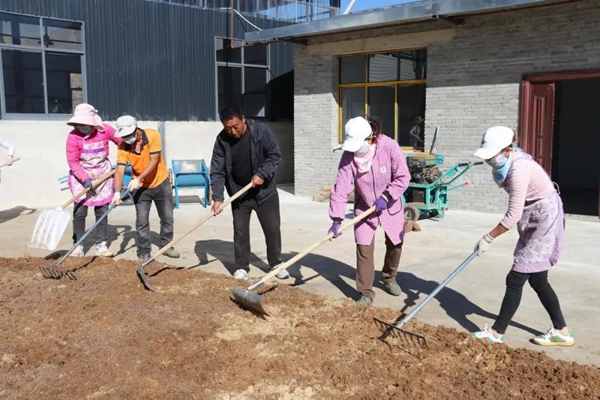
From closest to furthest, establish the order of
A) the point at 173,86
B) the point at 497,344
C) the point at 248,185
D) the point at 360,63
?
the point at 497,344 → the point at 248,185 → the point at 360,63 → the point at 173,86

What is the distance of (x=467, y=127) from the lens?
1077 cm

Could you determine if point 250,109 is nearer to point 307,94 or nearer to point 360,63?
point 307,94

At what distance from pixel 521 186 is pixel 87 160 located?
4870mm

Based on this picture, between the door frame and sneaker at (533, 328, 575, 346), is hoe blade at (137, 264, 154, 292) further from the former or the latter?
the door frame

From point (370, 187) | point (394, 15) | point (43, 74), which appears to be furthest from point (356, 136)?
point (43, 74)

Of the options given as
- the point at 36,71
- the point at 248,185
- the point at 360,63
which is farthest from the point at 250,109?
the point at 248,185

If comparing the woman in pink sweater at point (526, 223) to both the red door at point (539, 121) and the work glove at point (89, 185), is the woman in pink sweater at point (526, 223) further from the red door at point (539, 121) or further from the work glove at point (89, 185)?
the red door at point (539, 121)

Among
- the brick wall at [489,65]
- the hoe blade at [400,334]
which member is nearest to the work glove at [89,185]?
the hoe blade at [400,334]

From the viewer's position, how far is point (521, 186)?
393 centimetres

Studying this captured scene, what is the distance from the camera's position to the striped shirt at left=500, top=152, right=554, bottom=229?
12.9 ft

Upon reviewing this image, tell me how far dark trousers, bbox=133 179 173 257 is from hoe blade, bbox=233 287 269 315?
2.23m

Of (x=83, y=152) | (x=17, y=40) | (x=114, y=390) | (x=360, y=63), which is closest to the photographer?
(x=114, y=390)

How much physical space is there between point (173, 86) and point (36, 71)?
2979 mm

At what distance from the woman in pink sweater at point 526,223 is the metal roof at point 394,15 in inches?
238
